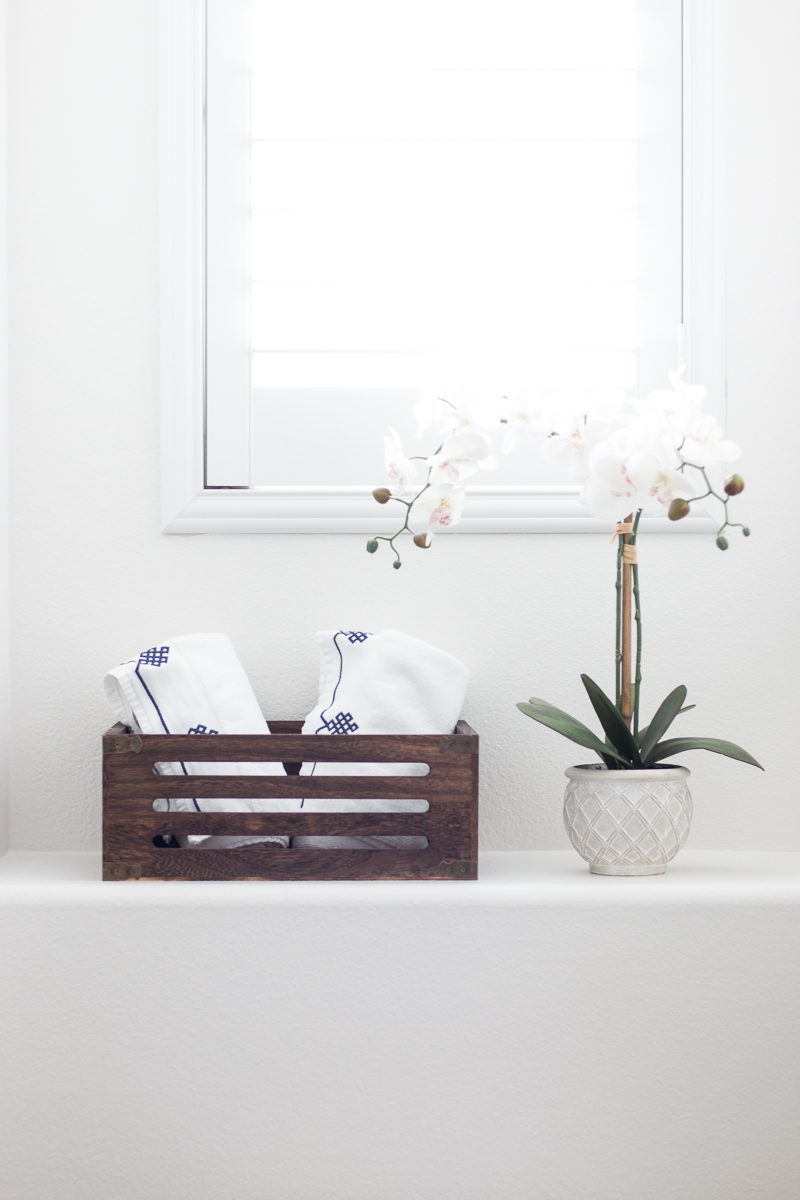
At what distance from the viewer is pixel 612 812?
1.10m

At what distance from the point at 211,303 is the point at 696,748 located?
806 mm

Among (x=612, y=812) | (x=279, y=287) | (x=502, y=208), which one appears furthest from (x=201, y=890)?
(x=502, y=208)

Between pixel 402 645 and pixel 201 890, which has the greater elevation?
pixel 402 645

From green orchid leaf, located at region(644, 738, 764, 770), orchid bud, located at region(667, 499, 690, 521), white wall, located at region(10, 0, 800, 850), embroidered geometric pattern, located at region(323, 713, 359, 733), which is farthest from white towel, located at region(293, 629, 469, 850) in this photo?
orchid bud, located at region(667, 499, 690, 521)

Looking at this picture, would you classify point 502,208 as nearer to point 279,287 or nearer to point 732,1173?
point 279,287

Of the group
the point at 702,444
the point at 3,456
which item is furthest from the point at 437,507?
the point at 3,456

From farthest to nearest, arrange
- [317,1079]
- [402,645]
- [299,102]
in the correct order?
[299,102] → [402,645] → [317,1079]

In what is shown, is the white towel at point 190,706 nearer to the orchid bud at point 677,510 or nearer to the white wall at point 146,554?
the white wall at point 146,554

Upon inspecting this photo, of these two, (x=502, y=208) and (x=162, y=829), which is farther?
(x=502, y=208)

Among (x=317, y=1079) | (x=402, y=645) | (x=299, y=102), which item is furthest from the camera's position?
(x=299, y=102)

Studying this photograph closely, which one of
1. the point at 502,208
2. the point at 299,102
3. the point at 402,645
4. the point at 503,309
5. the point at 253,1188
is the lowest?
the point at 253,1188

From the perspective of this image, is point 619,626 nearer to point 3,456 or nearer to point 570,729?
point 570,729

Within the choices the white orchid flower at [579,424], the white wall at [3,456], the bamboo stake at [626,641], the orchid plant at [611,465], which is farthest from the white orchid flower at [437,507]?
the white wall at [3,456]

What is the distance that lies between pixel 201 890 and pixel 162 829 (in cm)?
8
